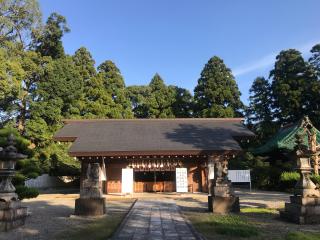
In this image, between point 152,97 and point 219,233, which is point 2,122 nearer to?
point 152,97

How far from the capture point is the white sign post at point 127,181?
2116cm

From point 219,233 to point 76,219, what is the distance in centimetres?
497

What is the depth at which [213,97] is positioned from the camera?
1451 inches

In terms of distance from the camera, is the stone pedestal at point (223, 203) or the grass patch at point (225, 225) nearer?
the grass patch at point (225, 225)

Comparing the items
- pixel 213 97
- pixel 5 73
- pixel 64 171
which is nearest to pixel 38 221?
pixel 5 73

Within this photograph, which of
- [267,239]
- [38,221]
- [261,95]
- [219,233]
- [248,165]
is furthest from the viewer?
[261,95]

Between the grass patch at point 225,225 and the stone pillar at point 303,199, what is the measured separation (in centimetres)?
144

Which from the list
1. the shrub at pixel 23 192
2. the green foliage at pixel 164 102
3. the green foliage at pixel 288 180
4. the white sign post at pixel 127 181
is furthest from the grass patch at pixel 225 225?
the green foliage at pixel 164 102

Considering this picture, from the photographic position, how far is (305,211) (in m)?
10.1

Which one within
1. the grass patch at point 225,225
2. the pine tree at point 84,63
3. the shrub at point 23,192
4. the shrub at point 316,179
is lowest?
the grass patch at point 225,225

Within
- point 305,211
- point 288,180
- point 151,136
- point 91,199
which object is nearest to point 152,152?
point 151,136

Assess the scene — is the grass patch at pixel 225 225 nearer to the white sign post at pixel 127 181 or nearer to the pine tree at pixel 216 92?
the white sign post at pixel 127 181

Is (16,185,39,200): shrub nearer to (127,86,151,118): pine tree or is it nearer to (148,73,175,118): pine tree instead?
(148,73,175,118): pine tree

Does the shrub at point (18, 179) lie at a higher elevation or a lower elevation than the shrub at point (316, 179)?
higher
